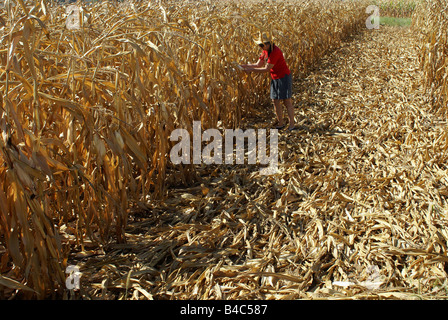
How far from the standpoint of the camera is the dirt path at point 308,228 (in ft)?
6.98

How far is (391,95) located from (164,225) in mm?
4355

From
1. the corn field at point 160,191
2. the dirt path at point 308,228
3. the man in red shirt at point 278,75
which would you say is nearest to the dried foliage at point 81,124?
the corn field at point 160,191

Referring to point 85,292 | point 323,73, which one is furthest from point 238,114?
point 323,73

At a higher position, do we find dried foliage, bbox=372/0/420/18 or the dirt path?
dried foliage, bbox=372/0/420/18

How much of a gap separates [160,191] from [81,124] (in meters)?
1.10

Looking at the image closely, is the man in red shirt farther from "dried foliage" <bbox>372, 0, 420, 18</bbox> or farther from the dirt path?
"dried foliage" <bbox>372, 0, 420, 18</bbox>

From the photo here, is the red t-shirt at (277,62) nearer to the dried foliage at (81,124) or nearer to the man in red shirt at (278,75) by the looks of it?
the man in red shirt at (278,75)

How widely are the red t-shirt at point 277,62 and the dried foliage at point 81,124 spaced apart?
430 millimetres

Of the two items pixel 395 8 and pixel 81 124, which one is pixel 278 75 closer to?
pixel 81 124

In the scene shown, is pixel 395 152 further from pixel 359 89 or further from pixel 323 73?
pixel 323 73

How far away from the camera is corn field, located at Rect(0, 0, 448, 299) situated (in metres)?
1.85

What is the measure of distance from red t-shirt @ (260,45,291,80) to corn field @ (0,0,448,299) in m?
0.57

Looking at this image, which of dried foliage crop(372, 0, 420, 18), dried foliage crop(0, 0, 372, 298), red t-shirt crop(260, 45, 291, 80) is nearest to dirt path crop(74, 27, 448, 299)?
dried foliage crop(0, 0, 372, 298)

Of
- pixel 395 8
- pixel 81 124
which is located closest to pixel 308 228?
pixel 81 124
